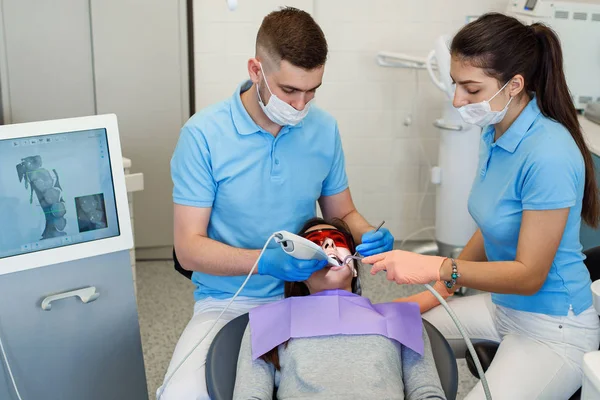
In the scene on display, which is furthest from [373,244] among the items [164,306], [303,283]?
[164,306]

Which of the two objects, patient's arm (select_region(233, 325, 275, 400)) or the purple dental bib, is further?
the purple dental bib

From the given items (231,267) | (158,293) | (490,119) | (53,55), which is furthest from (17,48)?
(490,119)

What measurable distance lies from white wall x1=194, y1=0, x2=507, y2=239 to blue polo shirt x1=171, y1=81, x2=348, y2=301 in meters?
1.47

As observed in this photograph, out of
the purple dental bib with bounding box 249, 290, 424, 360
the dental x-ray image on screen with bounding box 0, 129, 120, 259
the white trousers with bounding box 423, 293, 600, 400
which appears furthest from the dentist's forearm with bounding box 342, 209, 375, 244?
the dental x-ray image on screen with bounding box 0, 129, 120, 259

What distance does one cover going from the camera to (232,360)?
1722 mm

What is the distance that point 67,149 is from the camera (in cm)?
172

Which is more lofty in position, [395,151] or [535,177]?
[535,177]

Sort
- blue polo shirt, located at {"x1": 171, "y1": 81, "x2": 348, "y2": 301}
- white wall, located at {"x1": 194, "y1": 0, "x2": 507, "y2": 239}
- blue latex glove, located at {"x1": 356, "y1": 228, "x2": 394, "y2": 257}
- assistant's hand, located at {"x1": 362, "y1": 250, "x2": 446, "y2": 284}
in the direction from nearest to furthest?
assistant's hand, located at {"x1": 362, "y1": 250, "x2": 446, "y2": 284} < blue latex glove, located at {"x1": 356, "y1": 228, "x2": 394, "y2": 257} < blue polo shirt, located at {"x1": 171, "y1": 81, "x2": 348, "y2": 301} < white wall, located at {"x1": 194, "y1": 0, "x2": 507, "y2": 239}

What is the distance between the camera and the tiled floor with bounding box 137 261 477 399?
8.95 feet

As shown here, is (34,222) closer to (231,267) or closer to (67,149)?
(67,149)

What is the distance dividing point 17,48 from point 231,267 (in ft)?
5.81

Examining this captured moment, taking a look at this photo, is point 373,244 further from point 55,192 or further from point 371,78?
point 371,78

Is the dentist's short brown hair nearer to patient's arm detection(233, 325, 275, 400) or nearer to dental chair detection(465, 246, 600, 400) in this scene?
patient's arm detection(233, 325, 275, 400)

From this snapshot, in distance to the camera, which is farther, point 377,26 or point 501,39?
point 377,26
